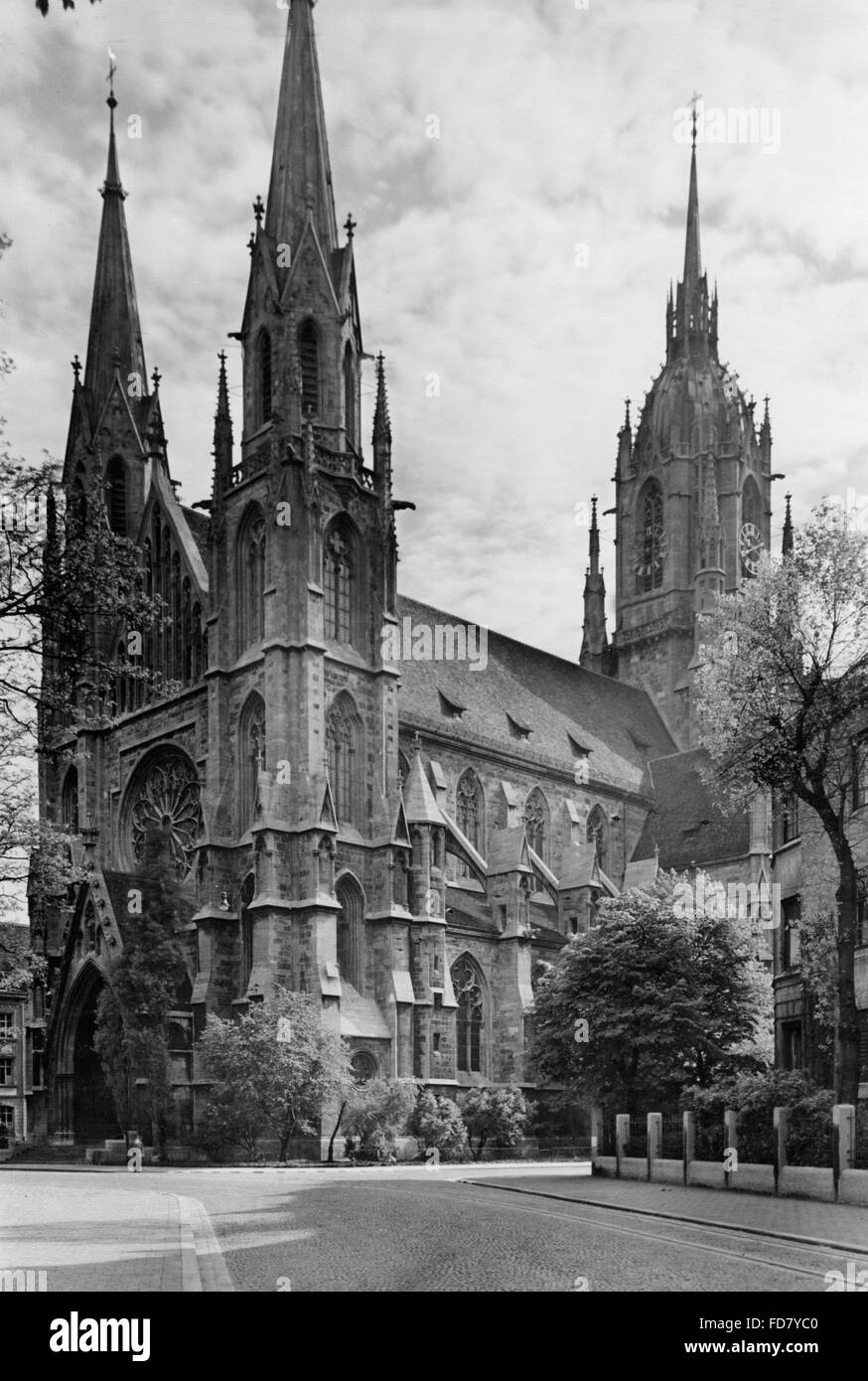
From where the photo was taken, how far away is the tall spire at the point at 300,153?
5391cm

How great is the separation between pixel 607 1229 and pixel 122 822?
38907 mm

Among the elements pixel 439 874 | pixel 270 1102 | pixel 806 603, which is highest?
pixel 806 603

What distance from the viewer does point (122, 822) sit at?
54688 millimetres

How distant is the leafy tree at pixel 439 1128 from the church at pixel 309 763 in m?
2.18

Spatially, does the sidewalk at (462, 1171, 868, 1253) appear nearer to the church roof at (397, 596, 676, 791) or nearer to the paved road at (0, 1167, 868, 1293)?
the paved road at (0, 1167, 868, 1293)

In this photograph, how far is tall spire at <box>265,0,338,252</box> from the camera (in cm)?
5391

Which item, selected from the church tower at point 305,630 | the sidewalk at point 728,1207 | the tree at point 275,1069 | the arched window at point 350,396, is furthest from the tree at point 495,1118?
the arched window at point 350,396

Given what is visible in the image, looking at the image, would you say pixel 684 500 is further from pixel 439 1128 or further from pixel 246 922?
pixel 439 1128

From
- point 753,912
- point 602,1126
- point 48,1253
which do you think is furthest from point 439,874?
point 48,1253

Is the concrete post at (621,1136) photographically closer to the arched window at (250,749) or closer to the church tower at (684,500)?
the arched window at (250,749)

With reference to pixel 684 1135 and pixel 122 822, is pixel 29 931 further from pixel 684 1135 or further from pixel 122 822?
pixel 684 1135

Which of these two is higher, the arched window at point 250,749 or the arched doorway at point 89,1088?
the arched window at point 250,749

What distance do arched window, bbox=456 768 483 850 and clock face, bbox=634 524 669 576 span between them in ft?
83.6

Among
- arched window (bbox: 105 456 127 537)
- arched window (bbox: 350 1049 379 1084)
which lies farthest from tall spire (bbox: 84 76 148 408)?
arched window (bbox: 350 1049 379 1084)
